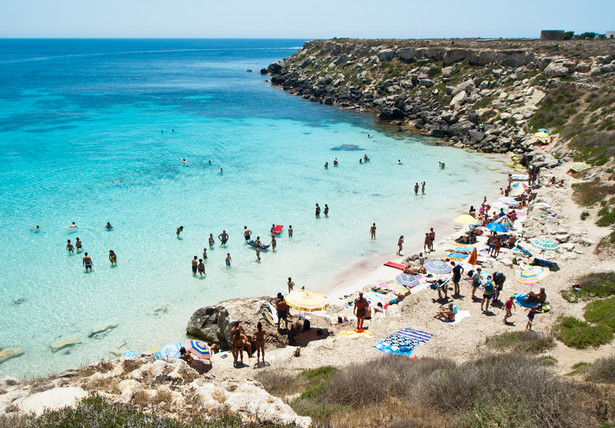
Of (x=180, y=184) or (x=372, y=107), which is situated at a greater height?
(x=372, y=107)

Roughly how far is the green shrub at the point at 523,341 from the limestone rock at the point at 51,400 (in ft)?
32.1

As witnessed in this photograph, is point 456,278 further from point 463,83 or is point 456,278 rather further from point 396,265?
point 463,83

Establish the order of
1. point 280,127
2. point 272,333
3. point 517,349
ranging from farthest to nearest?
1. point 280,127
2. point 272,333
3. point 517,349

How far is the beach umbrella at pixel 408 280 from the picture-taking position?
17.2 m

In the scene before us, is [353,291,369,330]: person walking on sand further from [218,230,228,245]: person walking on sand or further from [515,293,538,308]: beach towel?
[218,230,228,245]: person walking on sand

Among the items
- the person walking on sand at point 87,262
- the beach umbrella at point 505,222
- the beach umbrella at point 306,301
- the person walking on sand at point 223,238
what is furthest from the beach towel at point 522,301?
the person walking on sand at point 87,262

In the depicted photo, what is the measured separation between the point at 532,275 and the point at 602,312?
3.20 m

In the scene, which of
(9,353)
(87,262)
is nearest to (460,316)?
(9,353)

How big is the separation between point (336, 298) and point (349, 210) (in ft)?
33.3

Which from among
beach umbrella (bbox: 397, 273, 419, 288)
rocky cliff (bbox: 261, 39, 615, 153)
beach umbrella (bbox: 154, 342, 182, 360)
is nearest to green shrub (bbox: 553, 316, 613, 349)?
beach umbrella (bbox: 397, 273, 419, 288)

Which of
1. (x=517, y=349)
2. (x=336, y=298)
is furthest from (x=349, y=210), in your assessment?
(x=517, y=349)

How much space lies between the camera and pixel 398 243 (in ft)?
70.4

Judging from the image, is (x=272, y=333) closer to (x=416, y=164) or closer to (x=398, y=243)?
(x=398, y=243)

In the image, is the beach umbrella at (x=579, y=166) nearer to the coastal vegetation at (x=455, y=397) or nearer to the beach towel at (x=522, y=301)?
the beach towel at (x=522, y=301)
